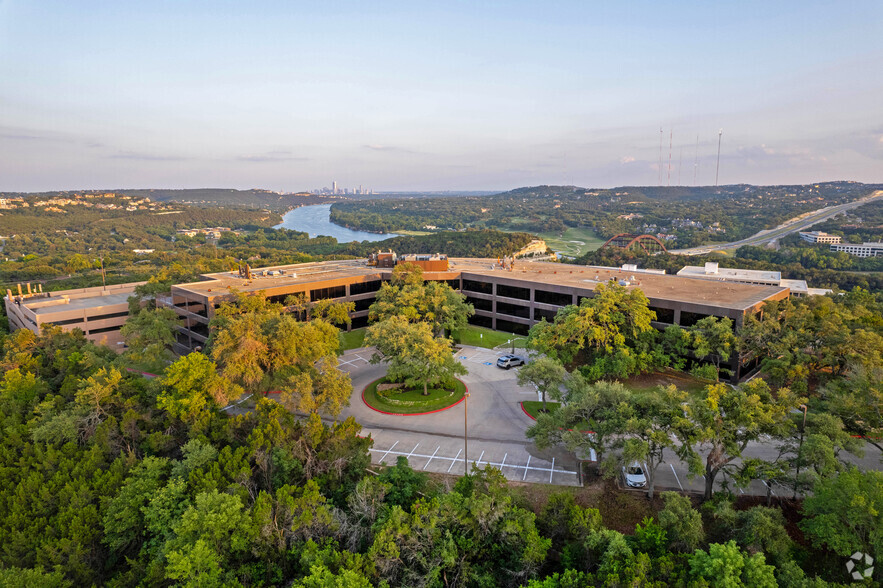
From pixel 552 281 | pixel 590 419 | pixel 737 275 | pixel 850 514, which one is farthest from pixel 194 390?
pixel 737 275

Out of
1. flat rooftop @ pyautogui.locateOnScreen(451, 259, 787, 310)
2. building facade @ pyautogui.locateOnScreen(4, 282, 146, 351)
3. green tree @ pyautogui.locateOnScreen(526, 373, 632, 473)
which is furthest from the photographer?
building facade @ pyautogui.locateOnScreen(4, 282, 146, 351)

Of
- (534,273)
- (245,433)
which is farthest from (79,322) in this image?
(534,273)

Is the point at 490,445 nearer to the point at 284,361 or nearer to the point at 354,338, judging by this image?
the point at 284,361

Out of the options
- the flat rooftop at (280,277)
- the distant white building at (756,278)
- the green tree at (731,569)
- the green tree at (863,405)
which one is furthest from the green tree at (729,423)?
the distant white building at (756,278)

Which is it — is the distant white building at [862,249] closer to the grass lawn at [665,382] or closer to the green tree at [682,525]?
the grass lawn at [665,382]

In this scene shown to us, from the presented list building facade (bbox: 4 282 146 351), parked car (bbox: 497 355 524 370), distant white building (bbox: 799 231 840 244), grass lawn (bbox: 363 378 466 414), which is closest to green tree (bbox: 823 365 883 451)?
parked car (bbox: 497 355 524 370)

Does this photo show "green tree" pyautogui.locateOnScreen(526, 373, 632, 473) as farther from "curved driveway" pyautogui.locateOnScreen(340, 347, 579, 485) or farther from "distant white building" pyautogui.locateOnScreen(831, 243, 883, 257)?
"distant white building" pyautogui.locateOnScreen(831, 243, 883, 257)
